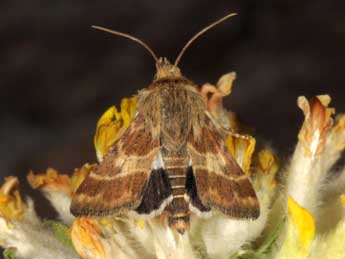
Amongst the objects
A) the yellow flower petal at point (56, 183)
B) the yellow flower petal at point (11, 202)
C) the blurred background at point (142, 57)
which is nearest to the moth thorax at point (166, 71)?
the yellow flower petal at point (56, 183)

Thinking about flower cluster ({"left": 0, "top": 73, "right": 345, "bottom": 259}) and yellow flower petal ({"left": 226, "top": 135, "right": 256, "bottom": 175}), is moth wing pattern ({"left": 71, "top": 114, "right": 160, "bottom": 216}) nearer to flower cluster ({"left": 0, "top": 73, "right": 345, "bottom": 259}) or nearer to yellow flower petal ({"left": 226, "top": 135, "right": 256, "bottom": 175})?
flower cluster ({"left": 0, "top": 73, "right": 345, "bottom": 259})

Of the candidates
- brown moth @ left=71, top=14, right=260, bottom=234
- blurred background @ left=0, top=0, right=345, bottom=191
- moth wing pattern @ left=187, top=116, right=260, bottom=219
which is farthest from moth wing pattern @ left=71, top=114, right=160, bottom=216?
blurred background @ left=0, top=0, right=345, bottom=191

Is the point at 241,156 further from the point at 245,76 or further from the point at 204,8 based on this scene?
the point at 204,8

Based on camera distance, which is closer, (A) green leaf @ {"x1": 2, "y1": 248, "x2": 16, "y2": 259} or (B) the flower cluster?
(B) the flower cluster

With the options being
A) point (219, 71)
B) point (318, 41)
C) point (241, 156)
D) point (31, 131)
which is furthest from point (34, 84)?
point (241, 156)

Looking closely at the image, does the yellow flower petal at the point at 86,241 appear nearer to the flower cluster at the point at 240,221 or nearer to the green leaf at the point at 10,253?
the flower cluster at the point at 240,221

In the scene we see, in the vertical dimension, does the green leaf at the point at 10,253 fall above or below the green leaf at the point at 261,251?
above
